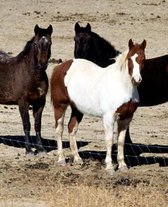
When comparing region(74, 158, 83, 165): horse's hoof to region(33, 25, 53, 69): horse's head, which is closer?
region(74, 158, 83, 165): horse's hoof

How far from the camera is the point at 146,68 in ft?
41.8

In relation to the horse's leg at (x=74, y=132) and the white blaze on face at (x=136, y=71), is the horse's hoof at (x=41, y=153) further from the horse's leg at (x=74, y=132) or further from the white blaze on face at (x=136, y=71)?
the white blaze on face at (x=136, y=71)

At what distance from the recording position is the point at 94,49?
43.3ft

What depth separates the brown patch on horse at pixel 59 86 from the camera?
12094 millimetres

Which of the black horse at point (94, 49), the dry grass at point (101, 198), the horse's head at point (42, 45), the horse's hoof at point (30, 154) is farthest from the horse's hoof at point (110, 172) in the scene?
the black horse at point (94, 49)

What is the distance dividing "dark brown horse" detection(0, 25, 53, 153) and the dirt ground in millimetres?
683

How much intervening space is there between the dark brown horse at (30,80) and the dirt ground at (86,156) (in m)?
0.68

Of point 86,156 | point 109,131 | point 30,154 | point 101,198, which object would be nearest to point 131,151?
point 86,156

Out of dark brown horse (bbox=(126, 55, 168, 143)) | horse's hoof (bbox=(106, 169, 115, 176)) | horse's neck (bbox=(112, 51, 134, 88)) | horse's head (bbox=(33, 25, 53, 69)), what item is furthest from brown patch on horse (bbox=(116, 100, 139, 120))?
horse's head (bbox=(33, 25, 53, 69))

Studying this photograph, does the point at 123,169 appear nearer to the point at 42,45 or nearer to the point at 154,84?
the point at 154,84

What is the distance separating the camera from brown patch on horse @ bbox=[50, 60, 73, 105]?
12094 millimetres

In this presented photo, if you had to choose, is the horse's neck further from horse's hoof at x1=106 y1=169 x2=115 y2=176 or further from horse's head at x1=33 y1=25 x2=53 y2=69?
horse's head at x1=33 y1=25 x2=53 y2=69

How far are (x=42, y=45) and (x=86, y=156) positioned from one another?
1967 millimetres

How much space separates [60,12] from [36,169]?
1995 cm
